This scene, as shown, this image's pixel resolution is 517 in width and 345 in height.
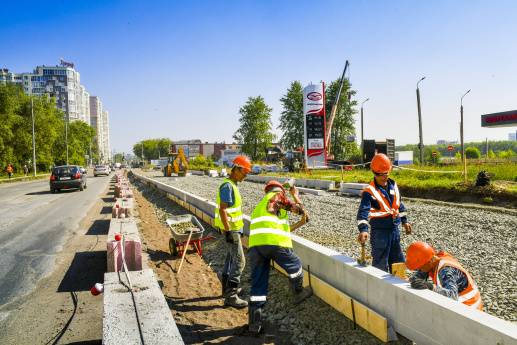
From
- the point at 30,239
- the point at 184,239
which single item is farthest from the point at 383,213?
the point at 30,239

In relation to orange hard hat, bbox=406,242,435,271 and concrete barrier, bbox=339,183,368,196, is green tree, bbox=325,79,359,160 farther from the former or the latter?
orange hard hat, bbox=406,242,435,271

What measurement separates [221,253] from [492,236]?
5869 mm

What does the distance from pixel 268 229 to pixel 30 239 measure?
8.03 metres

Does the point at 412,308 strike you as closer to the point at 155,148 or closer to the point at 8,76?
the point at 155,148

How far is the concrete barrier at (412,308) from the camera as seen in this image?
10.00 feet

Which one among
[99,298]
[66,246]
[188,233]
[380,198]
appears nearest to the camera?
[380,198]

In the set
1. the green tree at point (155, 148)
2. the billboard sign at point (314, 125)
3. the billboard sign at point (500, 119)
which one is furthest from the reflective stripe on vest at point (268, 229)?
the green tree at point (155, 148)

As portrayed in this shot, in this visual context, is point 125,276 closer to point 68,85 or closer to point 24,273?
point 24,273

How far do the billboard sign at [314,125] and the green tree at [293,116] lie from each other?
1406 inches

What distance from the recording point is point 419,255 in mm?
3895

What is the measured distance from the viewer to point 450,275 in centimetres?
372

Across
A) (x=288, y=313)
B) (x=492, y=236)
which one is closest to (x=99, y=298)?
(x=288, y=313)

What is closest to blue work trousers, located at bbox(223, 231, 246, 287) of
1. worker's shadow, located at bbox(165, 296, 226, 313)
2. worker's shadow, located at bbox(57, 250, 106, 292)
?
worker's shadow, located at bbox(165, 296, 226, 313)

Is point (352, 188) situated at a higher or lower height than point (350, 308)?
higher
